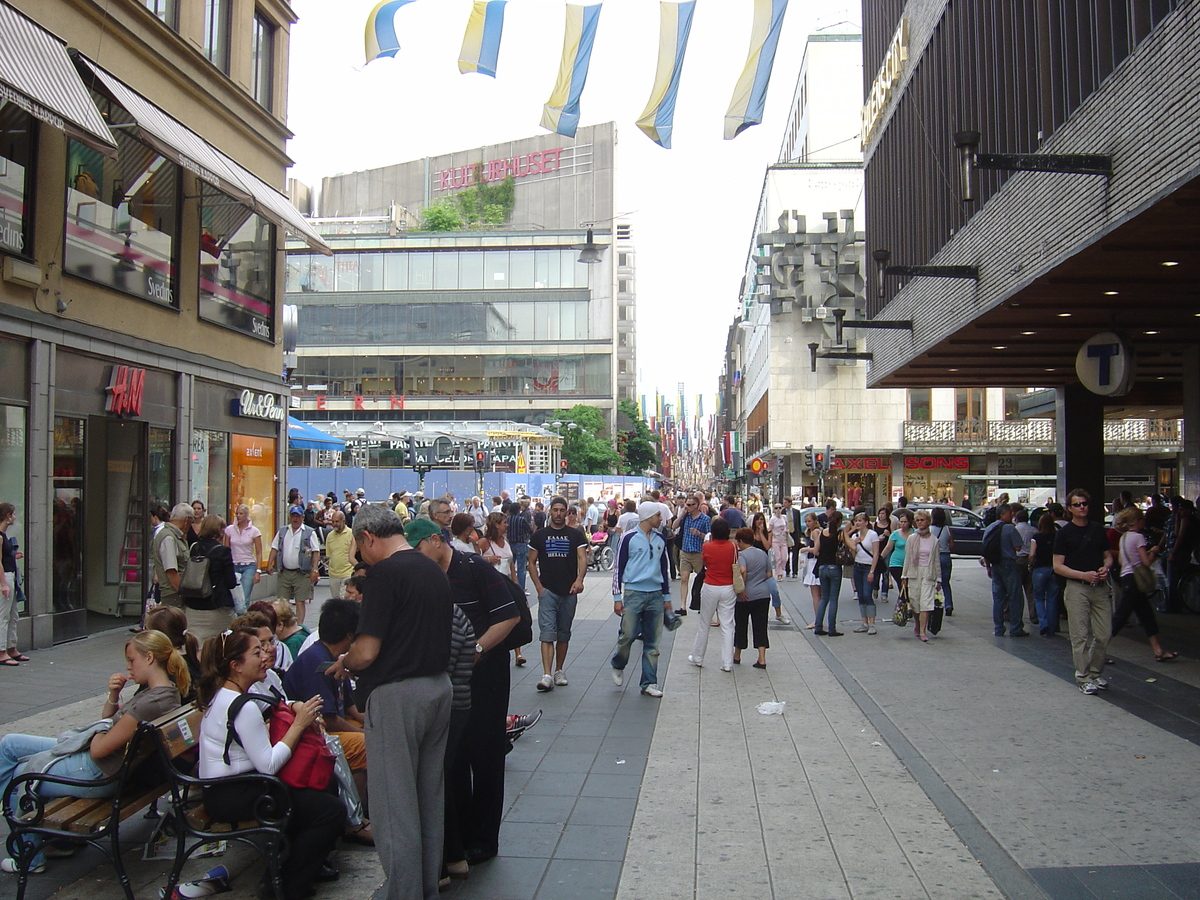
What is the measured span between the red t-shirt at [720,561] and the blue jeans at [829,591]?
11.0 ft

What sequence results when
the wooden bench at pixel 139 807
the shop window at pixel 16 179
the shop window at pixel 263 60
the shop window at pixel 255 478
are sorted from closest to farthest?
1. the wooden bench at pixel 139 807
2. the shop window at pixel 16 179
3. the shop window at pixel 255 478
4. the shop window at pixel 263 60

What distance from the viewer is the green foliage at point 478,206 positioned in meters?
84.9

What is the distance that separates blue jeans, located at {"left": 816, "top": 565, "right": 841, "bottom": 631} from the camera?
13430mm

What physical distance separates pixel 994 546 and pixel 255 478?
42.1 feet

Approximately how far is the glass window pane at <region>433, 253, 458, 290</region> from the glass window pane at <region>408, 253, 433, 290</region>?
1.24ft

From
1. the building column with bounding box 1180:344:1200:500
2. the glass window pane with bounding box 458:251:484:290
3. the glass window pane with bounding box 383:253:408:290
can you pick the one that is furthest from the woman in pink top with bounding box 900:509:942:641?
the glass window pane with bounding box 383:253:408:290

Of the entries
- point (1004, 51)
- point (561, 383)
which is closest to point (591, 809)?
point (1004, 51)

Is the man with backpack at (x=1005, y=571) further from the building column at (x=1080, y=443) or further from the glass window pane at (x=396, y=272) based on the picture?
the glass window pane at (x=396, y=272)

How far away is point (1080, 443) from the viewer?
1891 centimetres

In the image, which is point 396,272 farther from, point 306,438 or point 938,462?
point 306,438

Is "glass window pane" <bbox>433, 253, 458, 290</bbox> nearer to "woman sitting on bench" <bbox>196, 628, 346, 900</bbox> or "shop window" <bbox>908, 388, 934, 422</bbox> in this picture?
"shop window" <bbox>908, 388, 934, 422</bbox>

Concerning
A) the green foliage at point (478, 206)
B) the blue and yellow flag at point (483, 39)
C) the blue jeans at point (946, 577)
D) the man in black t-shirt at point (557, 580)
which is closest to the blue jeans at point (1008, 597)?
the blue jeans at point (946, 577)

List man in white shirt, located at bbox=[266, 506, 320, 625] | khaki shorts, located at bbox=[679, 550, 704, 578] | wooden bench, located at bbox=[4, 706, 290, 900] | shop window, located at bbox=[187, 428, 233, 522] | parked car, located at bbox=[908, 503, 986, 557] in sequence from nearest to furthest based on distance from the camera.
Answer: wooden bench, located at bbox=[4, 706, 290, 900] → man in white shirt, located at bbox=[266, 506, 320, 625] → khaki shorts, located at bbox=[679, 550, 704, 578] → shop window, located at bbox=[187, 428, 233, 522] → parked car, located at bbox=[908, 503, 986, 557]

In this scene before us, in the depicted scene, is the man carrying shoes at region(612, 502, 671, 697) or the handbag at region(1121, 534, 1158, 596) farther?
the handbag at region(1121, 534, 1158, 596)
